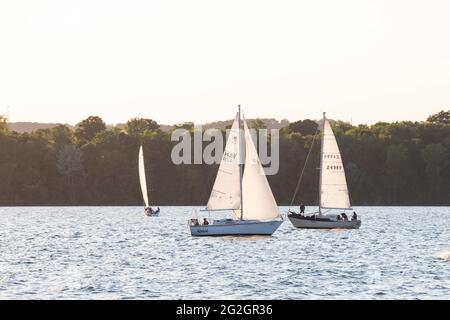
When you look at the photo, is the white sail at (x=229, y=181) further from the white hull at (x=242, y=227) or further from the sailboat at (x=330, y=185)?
the sailboat at (x=330, y=185)

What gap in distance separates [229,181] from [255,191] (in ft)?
7.49

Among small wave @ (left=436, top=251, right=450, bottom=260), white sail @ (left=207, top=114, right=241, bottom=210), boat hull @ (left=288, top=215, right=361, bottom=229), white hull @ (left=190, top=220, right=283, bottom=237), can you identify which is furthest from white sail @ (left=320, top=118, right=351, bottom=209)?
small wave @ (left=436, top=251, right=450, bottom=260)

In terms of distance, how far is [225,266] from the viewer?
193ft

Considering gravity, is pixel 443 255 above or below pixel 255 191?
below

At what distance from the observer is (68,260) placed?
2549 inches

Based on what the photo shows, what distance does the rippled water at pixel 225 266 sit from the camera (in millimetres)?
45656

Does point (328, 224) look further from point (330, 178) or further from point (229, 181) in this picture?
point (229, 181)

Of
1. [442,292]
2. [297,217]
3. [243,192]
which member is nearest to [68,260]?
[243,192]

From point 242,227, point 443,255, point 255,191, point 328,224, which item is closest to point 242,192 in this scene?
point 255,191

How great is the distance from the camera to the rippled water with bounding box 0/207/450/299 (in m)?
45.7

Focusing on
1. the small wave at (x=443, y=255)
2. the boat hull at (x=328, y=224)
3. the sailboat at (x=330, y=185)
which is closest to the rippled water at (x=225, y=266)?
the small wave at (x=443, y=255)

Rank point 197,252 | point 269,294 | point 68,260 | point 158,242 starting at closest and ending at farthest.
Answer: point 269,294, point 68,260, point 197,252, point 158,242
